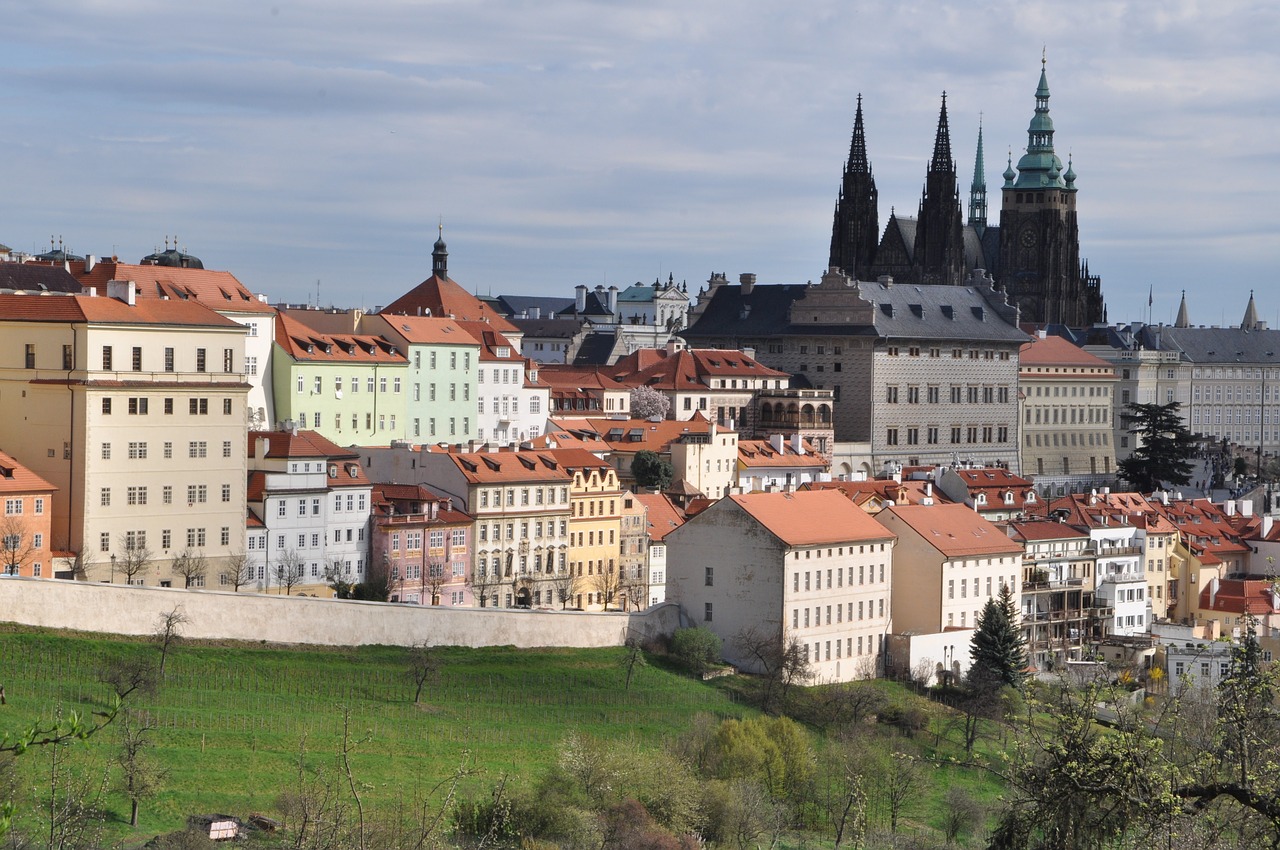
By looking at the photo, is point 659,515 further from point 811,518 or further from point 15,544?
point 15,544

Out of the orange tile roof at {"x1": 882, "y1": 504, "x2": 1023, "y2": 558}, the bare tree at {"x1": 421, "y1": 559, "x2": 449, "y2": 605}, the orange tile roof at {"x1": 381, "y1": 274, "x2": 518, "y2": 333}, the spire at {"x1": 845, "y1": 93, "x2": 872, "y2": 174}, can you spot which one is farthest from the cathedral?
the bare tree at {"x1": 421, "y1": 559, "x2": 449, "y2": 605}

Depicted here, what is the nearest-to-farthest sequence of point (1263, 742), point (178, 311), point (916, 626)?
1. point (1263, 742)
2. point (178, 311)
3. point (916, 626)

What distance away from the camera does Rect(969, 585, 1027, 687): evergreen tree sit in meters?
71.9

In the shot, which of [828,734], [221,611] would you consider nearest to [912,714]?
[828,734]

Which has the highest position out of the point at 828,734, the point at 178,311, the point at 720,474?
the point at 178,311

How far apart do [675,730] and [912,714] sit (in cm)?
893

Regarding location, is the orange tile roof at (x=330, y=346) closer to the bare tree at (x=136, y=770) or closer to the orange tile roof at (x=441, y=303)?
the orange tile roof at (x=441, y=303)

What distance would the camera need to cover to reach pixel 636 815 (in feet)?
161

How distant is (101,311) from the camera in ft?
216

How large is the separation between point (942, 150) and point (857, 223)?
10288 millimetres

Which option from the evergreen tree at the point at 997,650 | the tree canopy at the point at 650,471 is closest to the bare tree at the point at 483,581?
the evergreen tree at the point at 997,650

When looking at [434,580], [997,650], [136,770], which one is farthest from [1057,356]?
[136,770]

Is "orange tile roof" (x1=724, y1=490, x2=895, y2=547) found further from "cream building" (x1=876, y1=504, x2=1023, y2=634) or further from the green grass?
the green grass

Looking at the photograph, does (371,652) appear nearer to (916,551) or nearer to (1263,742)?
(916,551)
